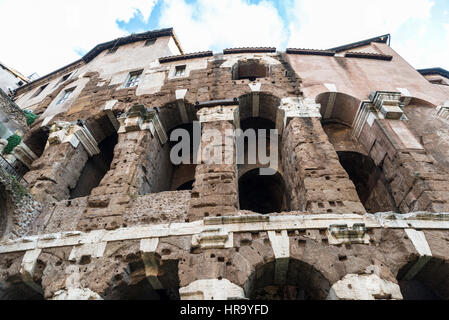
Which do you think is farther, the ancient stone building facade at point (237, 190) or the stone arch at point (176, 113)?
the stone arch at point (176, 113)

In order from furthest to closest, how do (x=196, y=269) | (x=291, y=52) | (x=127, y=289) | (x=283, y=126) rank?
(x=291, y=52) → (x=283, y=126) → (x=127, y=289) → (x=196, y=269)

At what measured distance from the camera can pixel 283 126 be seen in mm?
8125

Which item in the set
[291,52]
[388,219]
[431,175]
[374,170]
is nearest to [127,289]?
[388,219]

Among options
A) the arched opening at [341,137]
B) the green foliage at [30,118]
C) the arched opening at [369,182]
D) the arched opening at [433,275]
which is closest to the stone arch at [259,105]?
the arched opening at [341,137]

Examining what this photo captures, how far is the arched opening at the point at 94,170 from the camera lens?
25.7ft

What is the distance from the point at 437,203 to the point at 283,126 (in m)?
4.15

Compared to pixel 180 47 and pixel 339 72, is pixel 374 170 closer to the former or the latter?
pixel 339 72

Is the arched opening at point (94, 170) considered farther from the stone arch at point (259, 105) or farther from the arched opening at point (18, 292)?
the stone arch at point (259, 105)

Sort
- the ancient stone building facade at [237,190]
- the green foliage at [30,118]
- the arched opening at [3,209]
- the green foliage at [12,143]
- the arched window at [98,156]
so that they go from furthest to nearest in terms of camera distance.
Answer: the green foliage at [30,118] < the green foliage at [12,143] < the arched window at [98,156] < the arched opening at [3,209] < the ancient stone building facade at [237,190]

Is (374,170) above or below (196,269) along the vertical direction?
above

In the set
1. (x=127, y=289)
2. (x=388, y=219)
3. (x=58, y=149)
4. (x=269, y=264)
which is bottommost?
(x=127, y=289)

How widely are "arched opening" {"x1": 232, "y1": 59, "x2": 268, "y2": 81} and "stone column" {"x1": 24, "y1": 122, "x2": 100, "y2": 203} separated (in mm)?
5906

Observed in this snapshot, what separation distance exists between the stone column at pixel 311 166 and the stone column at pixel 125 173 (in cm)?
362
